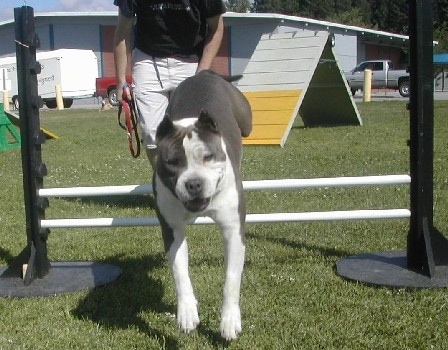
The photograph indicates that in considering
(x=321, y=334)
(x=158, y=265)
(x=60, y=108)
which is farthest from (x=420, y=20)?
(x=60, y=108)

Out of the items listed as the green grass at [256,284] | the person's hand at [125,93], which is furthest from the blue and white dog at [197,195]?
the person's hand at [125,93]

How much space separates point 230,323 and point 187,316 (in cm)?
23

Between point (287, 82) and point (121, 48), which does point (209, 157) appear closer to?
point (121, 48)

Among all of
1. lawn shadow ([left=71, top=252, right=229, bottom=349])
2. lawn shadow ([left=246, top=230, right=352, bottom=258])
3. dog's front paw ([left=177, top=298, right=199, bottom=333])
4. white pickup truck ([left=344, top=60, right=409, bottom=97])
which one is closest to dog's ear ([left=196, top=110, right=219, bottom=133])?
dog's front paw ([left=177, top=298, right=199, bottom=333])

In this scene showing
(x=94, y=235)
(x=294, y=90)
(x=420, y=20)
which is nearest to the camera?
(x=420, y=20)

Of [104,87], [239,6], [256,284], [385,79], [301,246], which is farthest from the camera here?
[239,6]

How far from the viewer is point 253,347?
3.79 metres

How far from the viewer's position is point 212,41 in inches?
213

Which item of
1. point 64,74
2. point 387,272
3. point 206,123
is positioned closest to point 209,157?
point 206,123

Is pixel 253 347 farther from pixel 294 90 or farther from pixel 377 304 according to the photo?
pixel 294 90

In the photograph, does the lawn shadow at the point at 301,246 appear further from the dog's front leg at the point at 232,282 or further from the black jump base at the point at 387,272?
the dog's front leg at the point at 232,282

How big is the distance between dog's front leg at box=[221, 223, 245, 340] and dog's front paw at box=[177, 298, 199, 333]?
16 cm

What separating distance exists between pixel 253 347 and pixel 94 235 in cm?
315

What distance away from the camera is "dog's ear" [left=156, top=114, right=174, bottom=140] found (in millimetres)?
3562
